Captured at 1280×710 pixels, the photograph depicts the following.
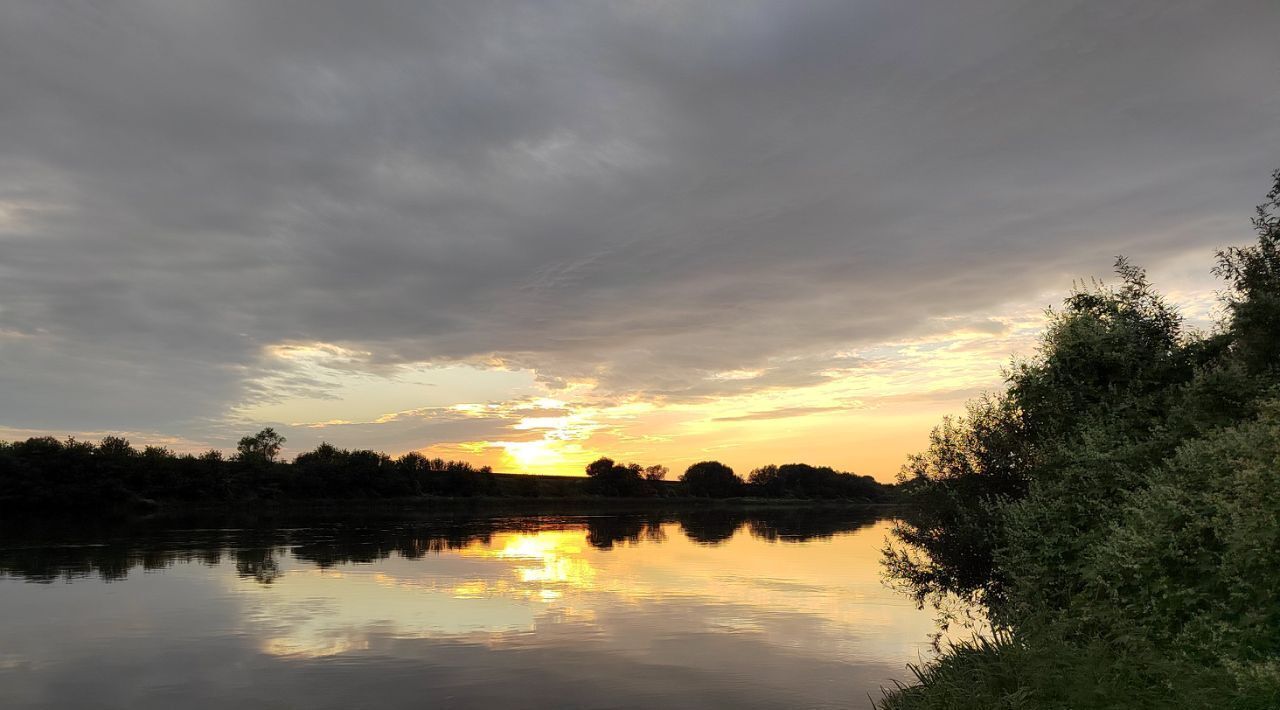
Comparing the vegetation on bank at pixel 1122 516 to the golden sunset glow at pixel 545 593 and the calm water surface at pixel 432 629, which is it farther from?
the golden sunset glow at pixel 545 593

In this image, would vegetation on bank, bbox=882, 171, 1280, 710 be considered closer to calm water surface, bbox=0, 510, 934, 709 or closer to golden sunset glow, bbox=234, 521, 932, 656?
calm water surface, bbox=0, 510, 934, 709

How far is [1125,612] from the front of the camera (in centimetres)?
1708

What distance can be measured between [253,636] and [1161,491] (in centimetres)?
3620

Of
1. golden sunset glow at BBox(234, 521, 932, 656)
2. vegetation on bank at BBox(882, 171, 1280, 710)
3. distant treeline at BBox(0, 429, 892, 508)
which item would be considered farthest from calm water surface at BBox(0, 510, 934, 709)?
distant treeline at BBox(0, 429, 892, 508)

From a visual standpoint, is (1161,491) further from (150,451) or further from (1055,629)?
(150,451)

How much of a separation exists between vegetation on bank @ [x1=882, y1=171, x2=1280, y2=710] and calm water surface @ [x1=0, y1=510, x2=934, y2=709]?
704 centimetres

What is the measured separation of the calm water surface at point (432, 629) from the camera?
85.4ft

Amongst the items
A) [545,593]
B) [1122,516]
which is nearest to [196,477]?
[545,593]

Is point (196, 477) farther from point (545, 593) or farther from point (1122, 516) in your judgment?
point (1122, 516)

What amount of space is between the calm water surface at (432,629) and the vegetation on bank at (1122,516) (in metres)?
7.04

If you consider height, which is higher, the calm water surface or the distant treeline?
the distant treeline

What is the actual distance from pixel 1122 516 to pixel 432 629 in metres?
30.4

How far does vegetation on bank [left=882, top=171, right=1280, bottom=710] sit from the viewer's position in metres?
13.9

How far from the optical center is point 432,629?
36.0 m
